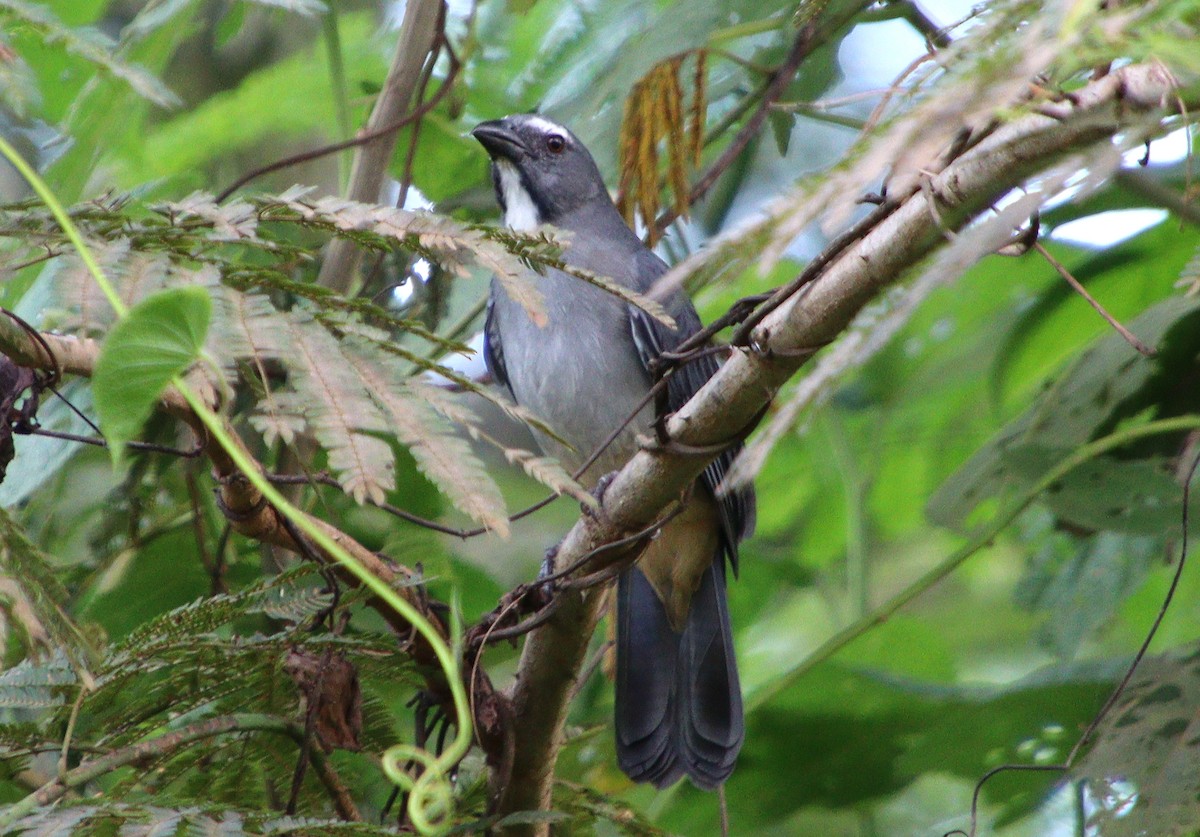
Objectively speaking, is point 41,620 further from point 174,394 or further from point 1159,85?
point 1159,85

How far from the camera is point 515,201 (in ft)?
14.2

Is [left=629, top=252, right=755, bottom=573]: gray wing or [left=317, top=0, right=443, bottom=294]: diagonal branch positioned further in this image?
[left=629, top=252, right=755, bottom=573]: gray wing

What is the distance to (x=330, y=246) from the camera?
3492 millimetres

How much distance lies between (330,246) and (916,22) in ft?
5.94

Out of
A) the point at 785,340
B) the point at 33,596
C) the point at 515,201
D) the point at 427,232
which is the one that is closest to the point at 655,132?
the point at 515,201

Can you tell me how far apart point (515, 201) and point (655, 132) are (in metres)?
1.27

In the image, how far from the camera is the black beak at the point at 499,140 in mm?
3984

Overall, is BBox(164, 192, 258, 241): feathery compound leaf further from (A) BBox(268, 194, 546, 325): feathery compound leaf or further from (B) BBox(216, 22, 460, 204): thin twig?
(B) BBox(216, 22, 460, 204): thin twig

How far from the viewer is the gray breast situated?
3.71 m

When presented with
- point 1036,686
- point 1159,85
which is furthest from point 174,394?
point 1036,686

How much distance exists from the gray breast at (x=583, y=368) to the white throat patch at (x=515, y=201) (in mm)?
558

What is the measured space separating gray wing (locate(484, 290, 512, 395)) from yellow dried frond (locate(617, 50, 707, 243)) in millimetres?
888

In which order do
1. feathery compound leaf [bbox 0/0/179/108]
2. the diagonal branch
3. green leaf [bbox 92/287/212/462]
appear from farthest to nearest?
the diagonal branch, feathery compound leaf [bbox 0/0/179/108], green leaf [bbox 92/287/212/462]

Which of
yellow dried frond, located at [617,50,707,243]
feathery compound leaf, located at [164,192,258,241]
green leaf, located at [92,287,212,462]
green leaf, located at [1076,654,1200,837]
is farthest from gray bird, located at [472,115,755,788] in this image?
green leaf, located at [92,287,212,462]
